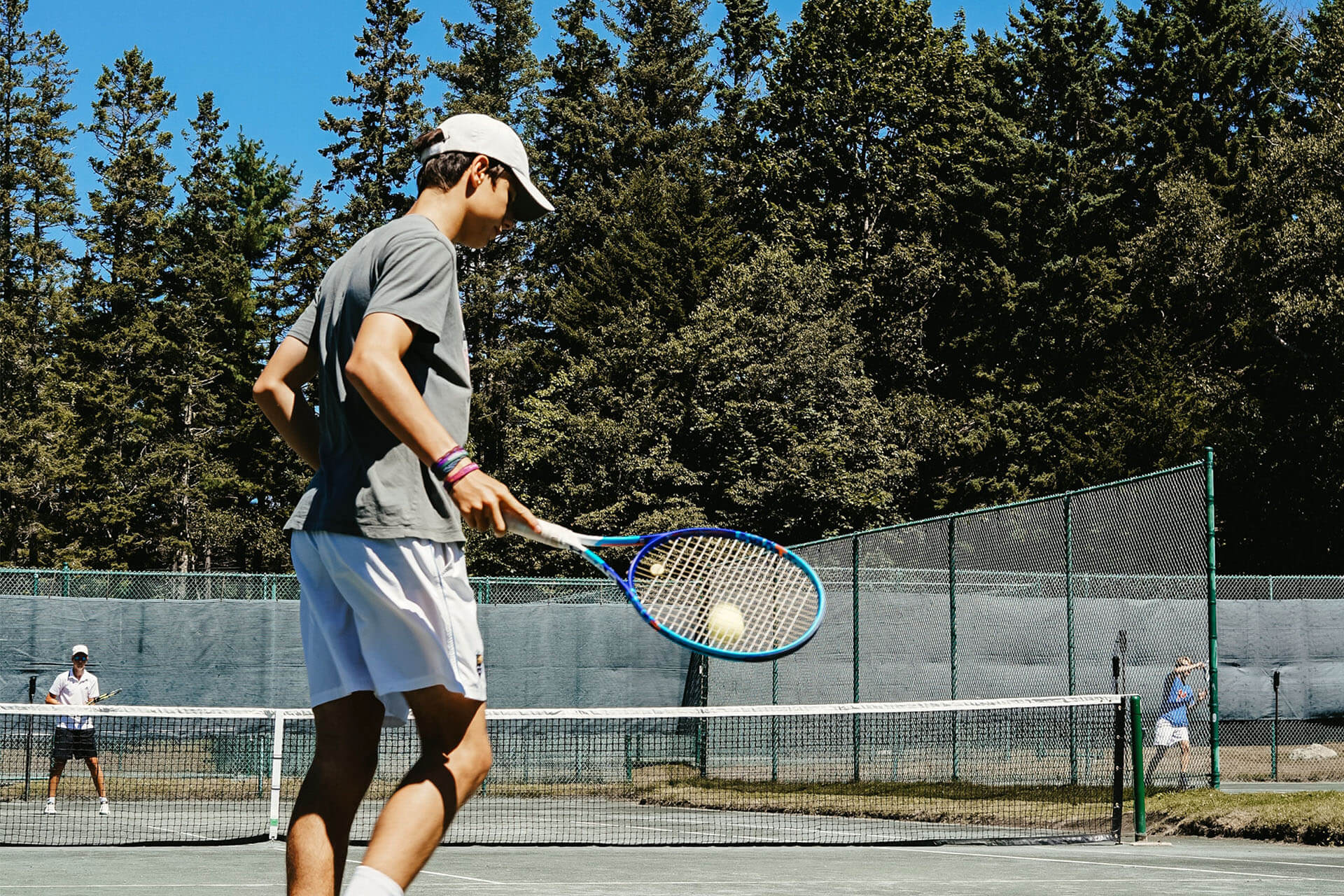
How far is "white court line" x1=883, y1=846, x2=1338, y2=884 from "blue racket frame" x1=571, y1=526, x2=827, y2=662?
4.69 metres

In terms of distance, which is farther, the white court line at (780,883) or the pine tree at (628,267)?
the pine tree at (628,267)

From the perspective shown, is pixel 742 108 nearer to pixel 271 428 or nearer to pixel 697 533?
pixel 271 428

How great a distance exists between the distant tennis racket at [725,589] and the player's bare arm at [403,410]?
801 millimetres

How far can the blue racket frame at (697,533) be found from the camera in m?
3.52

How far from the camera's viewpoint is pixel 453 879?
7516 mm

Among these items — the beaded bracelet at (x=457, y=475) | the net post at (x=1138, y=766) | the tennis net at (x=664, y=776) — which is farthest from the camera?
the tennis net at (x=664, y=776)

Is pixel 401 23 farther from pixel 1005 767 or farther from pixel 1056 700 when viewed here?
pixel 1056 700

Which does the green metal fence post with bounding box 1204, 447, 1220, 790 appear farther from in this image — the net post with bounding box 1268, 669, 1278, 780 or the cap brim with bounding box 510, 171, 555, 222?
the cap brim with bounding box 510, 171, 555, 222

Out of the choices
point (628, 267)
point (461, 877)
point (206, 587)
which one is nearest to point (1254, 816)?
point (461, 877)

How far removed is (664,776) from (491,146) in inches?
543

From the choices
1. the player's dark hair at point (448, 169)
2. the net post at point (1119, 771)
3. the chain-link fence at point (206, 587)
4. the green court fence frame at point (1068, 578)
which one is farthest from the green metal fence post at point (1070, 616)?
the player's dark hair at point (448, 169)

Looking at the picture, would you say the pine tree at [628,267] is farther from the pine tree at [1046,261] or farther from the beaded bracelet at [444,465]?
the beaded bracelet at [444,465]

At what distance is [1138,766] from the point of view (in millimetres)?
9781

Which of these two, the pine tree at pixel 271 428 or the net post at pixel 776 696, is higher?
the pine tree at pixel 271 428
